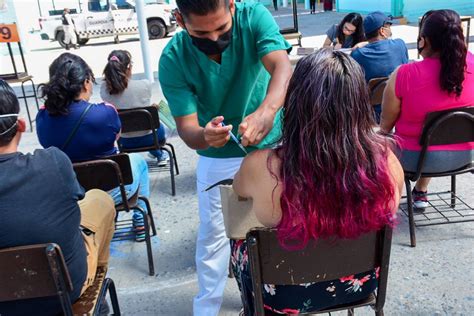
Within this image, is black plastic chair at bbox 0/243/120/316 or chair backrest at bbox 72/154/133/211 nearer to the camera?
black plastic chair at bbox 0/243/120/316

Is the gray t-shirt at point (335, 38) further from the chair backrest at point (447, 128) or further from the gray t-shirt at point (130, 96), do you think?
the chair backrest at point (447, 128)

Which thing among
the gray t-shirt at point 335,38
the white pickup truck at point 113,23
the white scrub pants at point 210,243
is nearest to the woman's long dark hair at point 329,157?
the white scrub pants at point 210,243

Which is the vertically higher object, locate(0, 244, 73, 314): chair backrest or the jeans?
locate(0, 244, 73, 314): chair backrest

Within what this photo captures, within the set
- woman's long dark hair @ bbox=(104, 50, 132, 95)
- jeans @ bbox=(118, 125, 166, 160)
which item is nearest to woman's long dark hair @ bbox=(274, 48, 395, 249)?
jeans @ bbox=(118, 125, 166, 160)

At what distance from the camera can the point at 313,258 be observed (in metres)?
1.55

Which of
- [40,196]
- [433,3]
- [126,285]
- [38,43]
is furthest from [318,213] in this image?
[38,43]

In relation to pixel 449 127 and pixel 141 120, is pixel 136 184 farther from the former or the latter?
pixel 449 127

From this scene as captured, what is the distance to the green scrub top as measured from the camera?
6.13ft

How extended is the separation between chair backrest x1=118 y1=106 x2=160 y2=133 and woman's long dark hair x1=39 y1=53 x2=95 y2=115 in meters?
0.94

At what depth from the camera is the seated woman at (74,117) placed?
2.80 meters

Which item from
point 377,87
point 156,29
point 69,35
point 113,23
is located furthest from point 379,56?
point 69,35

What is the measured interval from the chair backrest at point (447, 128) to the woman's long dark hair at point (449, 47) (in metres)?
0.16

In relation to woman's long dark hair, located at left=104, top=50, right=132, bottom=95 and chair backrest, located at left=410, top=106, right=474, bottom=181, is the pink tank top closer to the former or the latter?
chair backrest, located at left=410, top=106, right=474, bottom=181

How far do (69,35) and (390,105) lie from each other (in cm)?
1655
